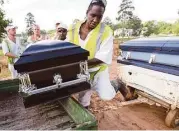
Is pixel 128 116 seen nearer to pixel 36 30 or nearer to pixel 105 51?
pixel 105 51

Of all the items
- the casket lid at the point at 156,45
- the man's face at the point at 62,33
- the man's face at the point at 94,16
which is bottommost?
the casket lid at the point at 156,45

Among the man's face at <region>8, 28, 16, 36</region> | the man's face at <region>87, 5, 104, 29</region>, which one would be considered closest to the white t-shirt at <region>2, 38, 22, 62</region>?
the man's face at <region>8, 28, 16, 36</region>

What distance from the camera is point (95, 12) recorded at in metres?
2.79

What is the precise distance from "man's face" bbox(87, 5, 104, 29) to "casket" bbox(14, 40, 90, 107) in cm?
68

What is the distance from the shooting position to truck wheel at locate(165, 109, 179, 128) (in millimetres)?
3516

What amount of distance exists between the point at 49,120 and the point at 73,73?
19.2 inches

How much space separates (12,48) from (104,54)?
3.30 m

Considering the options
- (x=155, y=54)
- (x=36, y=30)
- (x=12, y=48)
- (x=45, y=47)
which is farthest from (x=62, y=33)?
(x=12, y=48)

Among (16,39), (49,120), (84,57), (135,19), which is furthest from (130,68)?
(135,19)

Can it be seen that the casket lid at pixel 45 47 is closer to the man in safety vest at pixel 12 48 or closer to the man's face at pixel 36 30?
the man in safety vest at pixel 12 48

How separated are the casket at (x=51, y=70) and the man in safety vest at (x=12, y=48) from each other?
337 cm

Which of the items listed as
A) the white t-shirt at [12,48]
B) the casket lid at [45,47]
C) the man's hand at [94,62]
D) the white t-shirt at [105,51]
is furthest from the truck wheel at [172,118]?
the white t-shirt at [12,48]

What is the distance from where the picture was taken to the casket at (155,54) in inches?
140

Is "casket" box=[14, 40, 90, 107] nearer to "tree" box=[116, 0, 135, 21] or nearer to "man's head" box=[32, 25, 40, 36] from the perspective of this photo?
"man's head" box=[32, 25, 40, 36]
